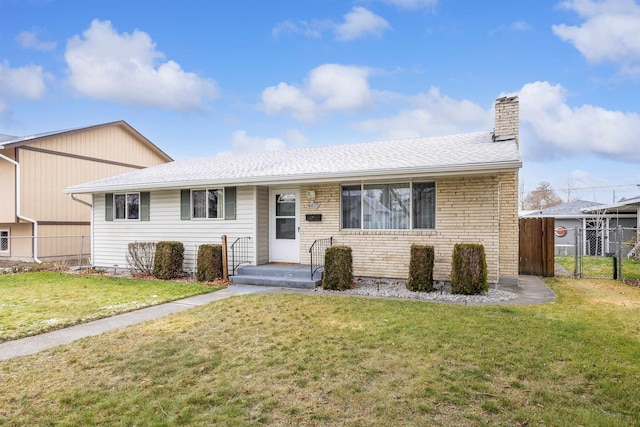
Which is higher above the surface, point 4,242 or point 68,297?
point 4,242

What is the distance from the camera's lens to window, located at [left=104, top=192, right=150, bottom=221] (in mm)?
11797

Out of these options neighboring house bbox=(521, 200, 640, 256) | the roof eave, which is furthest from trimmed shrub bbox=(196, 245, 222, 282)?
neighboring house bbox=(521, 200, 640, 256)

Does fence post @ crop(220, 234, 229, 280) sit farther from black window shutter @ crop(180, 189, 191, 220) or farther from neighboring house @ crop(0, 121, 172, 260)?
neighboring house @ crop(0, 121, 172, 260)

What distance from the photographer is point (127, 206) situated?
12.3 m

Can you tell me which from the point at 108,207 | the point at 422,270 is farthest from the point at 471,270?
the point at 108,207

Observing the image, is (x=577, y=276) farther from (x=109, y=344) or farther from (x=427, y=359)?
(x=109, y=344)

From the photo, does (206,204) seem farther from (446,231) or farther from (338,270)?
(446,231)

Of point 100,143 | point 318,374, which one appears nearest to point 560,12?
point 318,374

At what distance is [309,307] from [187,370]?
9.83 ft

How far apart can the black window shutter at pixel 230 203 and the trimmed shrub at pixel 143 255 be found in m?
2.58

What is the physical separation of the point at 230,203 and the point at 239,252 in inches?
54.9

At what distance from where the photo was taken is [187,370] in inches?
150

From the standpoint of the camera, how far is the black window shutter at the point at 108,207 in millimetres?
12477

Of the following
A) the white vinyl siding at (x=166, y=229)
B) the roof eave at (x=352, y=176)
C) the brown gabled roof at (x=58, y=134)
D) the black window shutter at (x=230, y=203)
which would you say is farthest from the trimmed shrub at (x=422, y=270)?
the brown gabled roof at (x=58, y=134)
